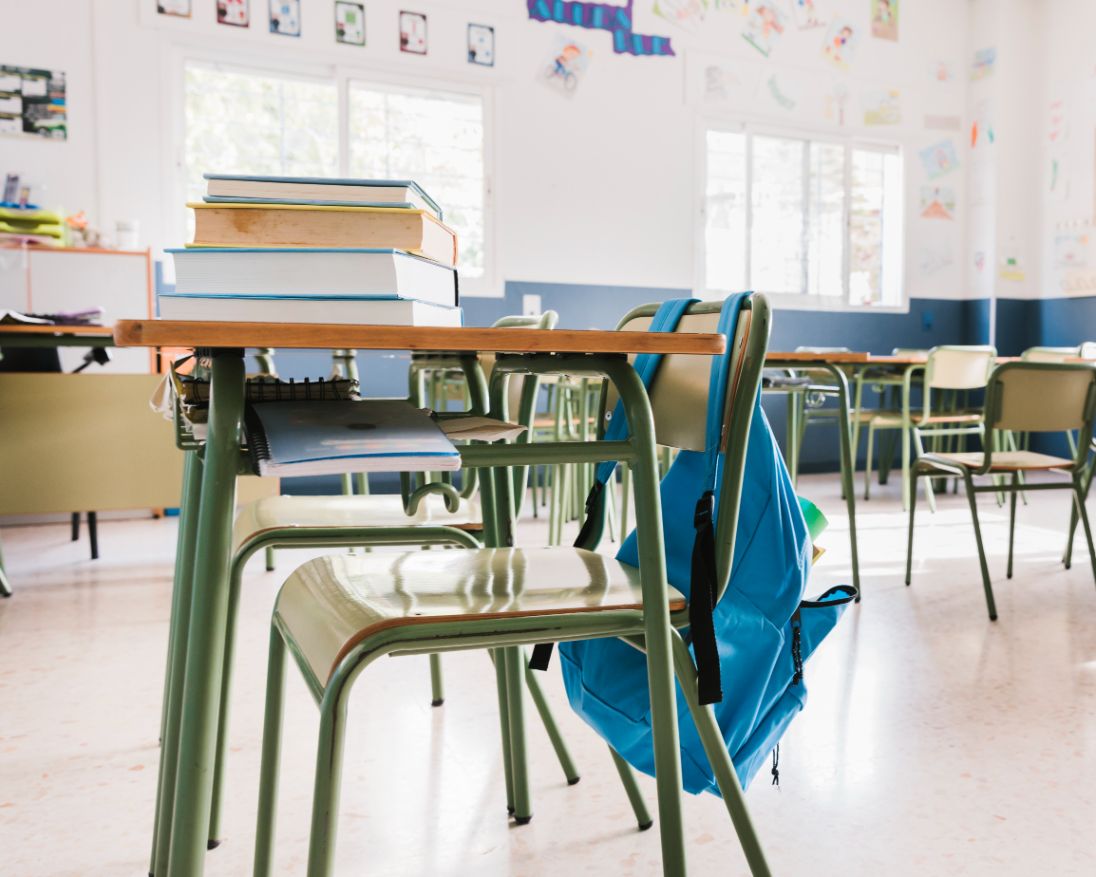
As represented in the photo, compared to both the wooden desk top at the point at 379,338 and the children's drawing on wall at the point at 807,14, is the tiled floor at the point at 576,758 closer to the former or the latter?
the wooden desk top at the point at 379,338

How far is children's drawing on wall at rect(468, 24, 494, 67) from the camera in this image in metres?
5.08

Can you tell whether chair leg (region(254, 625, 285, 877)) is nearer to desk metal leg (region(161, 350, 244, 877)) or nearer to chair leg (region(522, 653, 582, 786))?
desk metal leg (region(161, 350, 244, 877))

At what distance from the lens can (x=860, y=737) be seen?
1711 mm

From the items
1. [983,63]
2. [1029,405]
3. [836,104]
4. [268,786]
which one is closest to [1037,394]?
[1029,405]

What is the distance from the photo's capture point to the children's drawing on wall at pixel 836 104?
19.8 feet

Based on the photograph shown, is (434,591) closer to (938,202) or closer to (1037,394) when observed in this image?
(1037,394)

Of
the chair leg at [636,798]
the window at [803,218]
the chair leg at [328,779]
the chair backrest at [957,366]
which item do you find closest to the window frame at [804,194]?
the window at [803,218]

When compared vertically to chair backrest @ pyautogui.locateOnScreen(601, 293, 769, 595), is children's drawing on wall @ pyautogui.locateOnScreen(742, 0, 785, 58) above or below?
above

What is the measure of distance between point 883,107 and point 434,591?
619cm

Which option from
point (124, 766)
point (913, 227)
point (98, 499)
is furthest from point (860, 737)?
point (913, 227)

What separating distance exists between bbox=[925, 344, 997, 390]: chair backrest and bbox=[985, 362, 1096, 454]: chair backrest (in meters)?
1.51

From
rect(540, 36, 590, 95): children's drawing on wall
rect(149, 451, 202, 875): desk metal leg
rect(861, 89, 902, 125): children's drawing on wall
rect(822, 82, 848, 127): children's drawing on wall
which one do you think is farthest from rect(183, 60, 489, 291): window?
rect(149, 451, 202, 875): desk metal leg

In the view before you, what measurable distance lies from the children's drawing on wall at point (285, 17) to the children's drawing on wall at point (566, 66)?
1.35 metres

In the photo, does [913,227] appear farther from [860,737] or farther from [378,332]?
[378,332]
